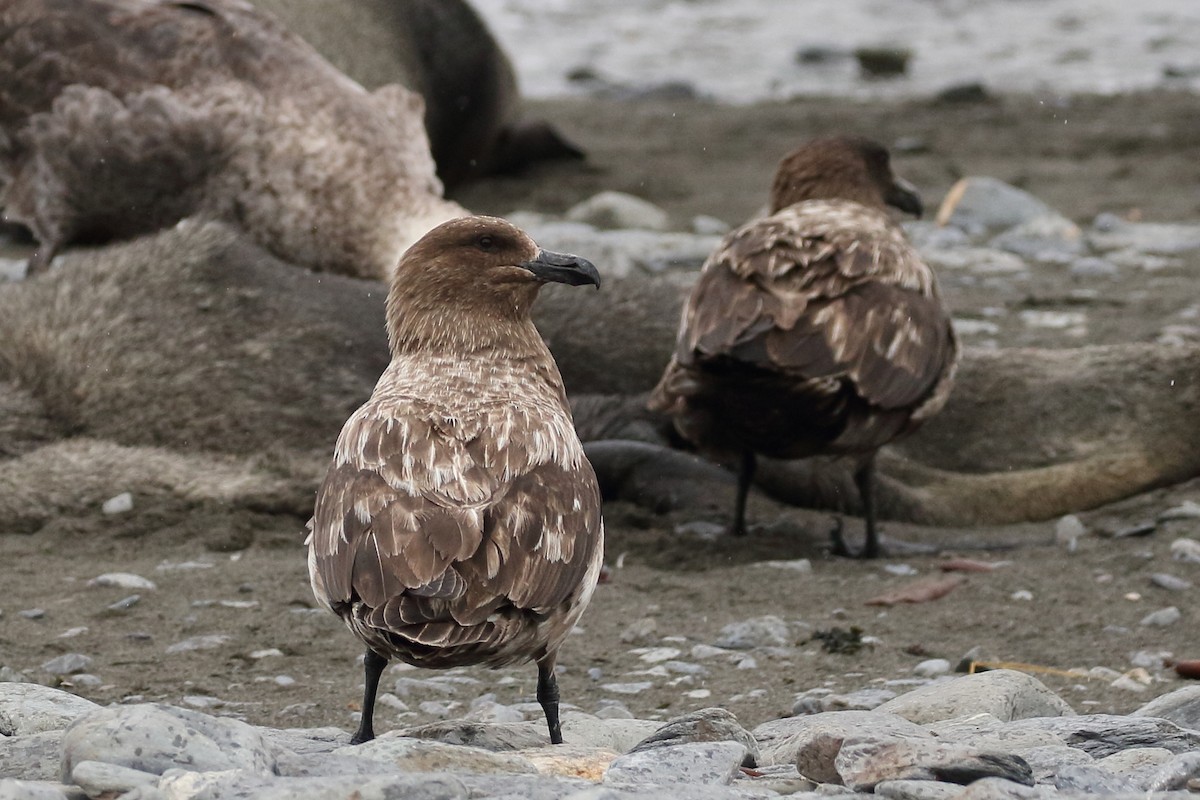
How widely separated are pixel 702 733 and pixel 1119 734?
886 millimetres

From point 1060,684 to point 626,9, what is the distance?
62.2 ft

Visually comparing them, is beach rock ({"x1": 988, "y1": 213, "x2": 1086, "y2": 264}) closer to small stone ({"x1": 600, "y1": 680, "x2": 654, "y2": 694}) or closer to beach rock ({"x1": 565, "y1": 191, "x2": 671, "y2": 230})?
beach rock ({"x1": 565, "y1": 191, "x2": 671, "y2": 230})

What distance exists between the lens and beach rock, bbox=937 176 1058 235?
37.1 ft

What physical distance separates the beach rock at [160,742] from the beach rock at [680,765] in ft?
2.28

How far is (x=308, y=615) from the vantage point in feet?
19.2

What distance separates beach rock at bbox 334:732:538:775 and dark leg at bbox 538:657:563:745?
438mm

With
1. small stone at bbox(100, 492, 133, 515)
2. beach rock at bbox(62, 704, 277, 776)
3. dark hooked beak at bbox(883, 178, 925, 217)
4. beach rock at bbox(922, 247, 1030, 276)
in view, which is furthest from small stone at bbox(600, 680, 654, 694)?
beach rock at bbox(922, 247, 1030, 276)

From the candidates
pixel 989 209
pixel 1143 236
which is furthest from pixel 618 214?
pixel 1143 236

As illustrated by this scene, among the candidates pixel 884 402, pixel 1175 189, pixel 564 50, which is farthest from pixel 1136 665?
pixel 564 50

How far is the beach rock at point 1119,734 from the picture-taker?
13.0 feet

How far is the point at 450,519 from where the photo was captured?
13.3 feet

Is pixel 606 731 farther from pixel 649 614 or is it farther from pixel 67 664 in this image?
pixel 67 664

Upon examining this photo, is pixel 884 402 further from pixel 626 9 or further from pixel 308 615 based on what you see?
pixel 626 9

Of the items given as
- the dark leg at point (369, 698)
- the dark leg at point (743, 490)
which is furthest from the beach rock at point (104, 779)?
the dark leg at point (743, 490)
